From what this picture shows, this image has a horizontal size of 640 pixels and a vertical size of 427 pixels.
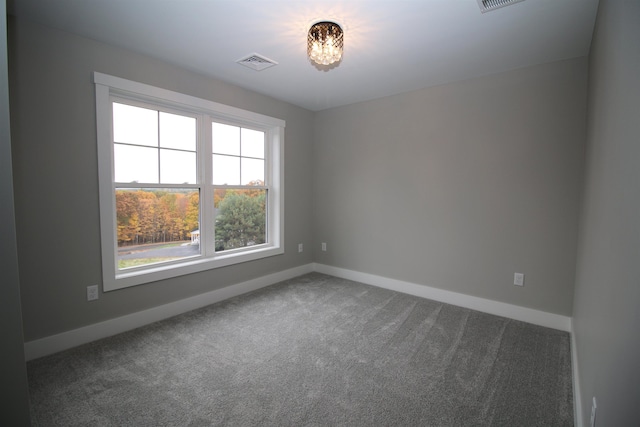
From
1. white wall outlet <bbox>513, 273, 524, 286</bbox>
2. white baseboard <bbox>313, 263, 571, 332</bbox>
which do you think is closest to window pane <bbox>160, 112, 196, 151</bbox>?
white baseboard <bbox>313, 263, 571, 332</bbox>

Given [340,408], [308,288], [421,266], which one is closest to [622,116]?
[340,408]

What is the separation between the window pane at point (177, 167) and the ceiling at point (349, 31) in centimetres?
87

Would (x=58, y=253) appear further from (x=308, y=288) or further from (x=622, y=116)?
(x=622, y=116)

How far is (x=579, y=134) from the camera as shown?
2621 millimetres

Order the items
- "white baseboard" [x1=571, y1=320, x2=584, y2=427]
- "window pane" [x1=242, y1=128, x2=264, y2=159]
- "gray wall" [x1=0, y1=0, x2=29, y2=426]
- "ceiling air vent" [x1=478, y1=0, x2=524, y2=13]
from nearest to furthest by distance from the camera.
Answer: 1. "gray wall" [x1=0, y1=0, x2=29, y2=426]
2. "white baseboard" [x1=571, y1=320, x2=584, y2=427]
3. "ceiling air vent" [x1=478, y1=0, x2=524, y2=13]
4. "window pane" [x1=242, y1=128, x2=264, y2=159]

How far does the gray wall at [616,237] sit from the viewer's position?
91 cm

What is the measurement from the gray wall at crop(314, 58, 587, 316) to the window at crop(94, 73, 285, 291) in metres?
1.09

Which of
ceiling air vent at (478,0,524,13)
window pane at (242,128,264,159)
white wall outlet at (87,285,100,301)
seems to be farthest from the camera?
window pane at (242,128,264,159)

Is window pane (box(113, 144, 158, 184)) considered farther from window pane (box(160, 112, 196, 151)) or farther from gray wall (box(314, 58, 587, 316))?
gray wall (box(314, 58, 587, 316))

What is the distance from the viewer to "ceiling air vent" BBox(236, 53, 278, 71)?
271 centimetres

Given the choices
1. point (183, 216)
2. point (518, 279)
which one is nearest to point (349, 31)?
point (183, 216)

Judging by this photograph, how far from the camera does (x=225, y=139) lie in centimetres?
354

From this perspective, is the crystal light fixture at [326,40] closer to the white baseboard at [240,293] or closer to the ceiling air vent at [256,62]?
the ceiling air vent at [256,62]

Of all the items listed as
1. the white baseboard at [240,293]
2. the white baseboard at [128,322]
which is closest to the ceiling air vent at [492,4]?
the white baseboard at [240,293]
